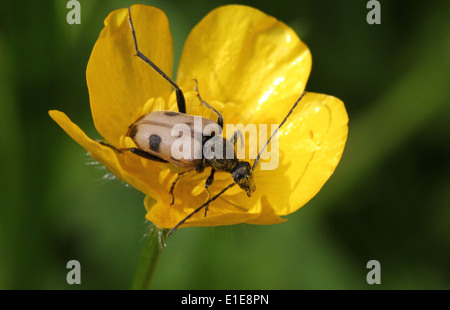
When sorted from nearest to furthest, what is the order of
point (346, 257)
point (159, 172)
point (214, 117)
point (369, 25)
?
point (159, 172), point (214, 117), point (346, 257), point (369, 25)

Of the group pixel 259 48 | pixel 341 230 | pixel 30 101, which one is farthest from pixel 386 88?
pixel 30 101

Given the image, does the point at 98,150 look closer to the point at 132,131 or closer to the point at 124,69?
the point at 132,131

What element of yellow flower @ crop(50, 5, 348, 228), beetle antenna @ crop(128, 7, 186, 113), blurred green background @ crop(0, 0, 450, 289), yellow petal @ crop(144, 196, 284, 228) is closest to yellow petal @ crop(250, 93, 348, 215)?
yellow flower @ crop(50, 5, 348, 228)

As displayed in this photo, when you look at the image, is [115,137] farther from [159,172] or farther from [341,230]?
[341,230]

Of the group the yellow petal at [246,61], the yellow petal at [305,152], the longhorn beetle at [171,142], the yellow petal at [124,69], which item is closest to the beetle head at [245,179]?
the longhorn beetle at [171,142]

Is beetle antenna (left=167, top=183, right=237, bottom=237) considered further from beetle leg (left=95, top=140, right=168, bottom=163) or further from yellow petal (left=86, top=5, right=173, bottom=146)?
yellow petal (left=86, top=5, right=173, bottom=146)

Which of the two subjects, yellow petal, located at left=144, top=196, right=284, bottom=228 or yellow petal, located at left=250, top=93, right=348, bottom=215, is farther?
yellow petal, located at left=250, top=93, right=348, bottom=215

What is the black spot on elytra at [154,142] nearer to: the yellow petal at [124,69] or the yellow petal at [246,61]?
the yellow petal at [124,69]
